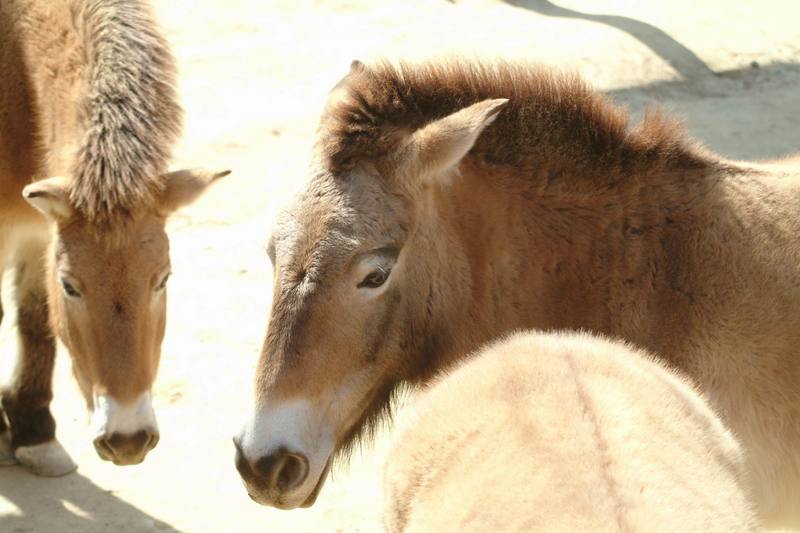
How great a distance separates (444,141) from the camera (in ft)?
12.5

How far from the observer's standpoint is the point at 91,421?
482 centimetres

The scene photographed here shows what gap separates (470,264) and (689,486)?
1.51 meters

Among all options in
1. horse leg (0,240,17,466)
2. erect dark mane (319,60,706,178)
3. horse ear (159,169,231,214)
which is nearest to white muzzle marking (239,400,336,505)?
erect dark mane (319,60,706,178)

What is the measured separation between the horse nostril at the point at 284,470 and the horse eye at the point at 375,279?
63 centimetres

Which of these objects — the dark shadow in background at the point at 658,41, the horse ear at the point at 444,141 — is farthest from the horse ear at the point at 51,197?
the dark shadow in background at the point at 658,41

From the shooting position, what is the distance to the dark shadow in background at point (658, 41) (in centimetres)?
1088

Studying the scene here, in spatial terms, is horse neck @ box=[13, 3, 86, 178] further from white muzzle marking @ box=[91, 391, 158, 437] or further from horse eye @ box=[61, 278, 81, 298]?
white muzzle marking @ box=[91, 391, 158, 437]

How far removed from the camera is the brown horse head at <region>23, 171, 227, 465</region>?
4672mm

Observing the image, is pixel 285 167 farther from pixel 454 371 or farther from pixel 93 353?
pixel 454 371

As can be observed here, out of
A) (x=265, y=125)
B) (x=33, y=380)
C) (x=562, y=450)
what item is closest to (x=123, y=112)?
(x=33, y=380)

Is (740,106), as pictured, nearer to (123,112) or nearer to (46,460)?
(123,112)

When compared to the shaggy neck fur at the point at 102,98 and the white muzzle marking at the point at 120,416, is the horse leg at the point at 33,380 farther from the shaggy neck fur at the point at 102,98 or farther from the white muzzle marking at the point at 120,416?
the white muzzle marking at the point at 120,416

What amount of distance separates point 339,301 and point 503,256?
0.70 m

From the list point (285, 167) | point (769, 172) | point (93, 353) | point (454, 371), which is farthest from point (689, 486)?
point (285, 167)
